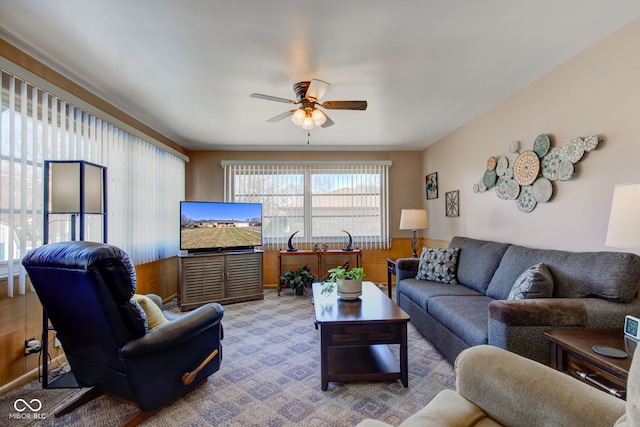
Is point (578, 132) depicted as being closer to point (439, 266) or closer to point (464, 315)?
point (464, 315)

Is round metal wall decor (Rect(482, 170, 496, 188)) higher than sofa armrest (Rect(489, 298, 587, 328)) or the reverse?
higher

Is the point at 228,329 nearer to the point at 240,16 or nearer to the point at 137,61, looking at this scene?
the point at 137,61

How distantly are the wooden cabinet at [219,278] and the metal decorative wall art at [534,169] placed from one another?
3272 millimetres

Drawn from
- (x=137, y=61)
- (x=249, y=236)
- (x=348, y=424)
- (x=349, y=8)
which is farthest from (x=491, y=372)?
(x=249, y=236)

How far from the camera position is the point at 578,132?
2.31 meters

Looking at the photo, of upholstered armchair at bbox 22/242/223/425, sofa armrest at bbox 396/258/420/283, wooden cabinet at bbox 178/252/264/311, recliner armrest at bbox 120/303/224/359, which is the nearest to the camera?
upholstered armchair at bbox 22/242/223/425

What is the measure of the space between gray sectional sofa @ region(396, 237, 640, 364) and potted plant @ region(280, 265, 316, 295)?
194 centimetres

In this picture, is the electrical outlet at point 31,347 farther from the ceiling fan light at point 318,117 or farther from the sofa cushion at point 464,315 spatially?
the sofa cushion at point 464,315

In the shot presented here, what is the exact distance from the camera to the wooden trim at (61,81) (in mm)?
2064

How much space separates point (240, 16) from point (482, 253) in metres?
3.04

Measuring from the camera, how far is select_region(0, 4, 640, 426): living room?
6.62ft

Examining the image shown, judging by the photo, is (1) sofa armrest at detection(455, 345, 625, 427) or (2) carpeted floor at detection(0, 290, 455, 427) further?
(2) carpeted floor at detection(0, 290, 455, 427)

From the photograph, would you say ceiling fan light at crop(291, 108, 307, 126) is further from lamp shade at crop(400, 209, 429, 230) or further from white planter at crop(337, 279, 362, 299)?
lamp shade at crop(400, 209, 429, 230)

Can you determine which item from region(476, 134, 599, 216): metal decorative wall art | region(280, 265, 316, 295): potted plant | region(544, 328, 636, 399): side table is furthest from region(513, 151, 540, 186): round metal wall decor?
region(280, 265, 316, 295): potted plant
